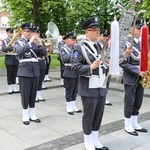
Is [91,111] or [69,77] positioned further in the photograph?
[69,77]

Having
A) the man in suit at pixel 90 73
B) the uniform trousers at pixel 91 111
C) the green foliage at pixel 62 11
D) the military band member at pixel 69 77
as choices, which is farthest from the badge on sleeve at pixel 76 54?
the green foliage at pixel 62 11

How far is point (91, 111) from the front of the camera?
3799 mm

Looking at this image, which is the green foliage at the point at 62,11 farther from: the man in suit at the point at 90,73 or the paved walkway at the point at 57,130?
the man in suit at the point at 90,73

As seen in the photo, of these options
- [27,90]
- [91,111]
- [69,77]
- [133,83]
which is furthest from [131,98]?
[27,90]

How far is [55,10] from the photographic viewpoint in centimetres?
1970

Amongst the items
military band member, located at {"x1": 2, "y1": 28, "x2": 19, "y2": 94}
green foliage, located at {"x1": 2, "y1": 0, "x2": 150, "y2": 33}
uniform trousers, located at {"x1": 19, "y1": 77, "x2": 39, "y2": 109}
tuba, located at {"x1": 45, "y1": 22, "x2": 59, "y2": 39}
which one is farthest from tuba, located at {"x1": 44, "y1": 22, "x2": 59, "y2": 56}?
green foliage, located at {"x1": 2, "y1": 0, "x2": 150, "y2": 33}

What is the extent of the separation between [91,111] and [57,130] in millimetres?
1402

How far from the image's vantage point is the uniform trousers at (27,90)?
209 inches

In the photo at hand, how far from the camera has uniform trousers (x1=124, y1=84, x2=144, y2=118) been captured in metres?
4.70

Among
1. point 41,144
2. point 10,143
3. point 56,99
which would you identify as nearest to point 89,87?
point 41,144

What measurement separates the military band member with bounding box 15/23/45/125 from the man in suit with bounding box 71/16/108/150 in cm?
172

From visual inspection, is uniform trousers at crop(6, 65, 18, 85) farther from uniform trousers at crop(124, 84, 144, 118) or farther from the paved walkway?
uniform trousers at crop(124, 84, 144, 118)

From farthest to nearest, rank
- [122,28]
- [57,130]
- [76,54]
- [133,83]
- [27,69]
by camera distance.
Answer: [27,69], [57,130], [133,83], [76,54], [122,28]

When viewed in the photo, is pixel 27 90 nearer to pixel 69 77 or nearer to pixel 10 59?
pixel 69 77
